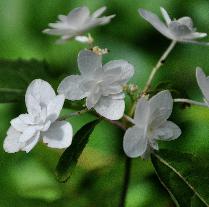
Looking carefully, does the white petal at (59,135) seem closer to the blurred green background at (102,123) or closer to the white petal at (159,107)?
the white petal at (159,107)

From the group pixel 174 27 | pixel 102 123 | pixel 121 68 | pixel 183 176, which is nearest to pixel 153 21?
pixel 174 27

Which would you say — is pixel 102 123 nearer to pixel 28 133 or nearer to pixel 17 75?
pixel 17 75

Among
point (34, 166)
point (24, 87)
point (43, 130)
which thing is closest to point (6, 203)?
point (34, 166)

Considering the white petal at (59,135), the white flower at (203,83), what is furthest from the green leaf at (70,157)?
the white flower at (203,83)

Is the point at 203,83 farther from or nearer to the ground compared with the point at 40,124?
farther from the ground

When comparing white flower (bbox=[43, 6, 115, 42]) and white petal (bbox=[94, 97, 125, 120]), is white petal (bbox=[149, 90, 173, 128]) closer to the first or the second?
white petal (bbox=[94, 97, 125, 120])
